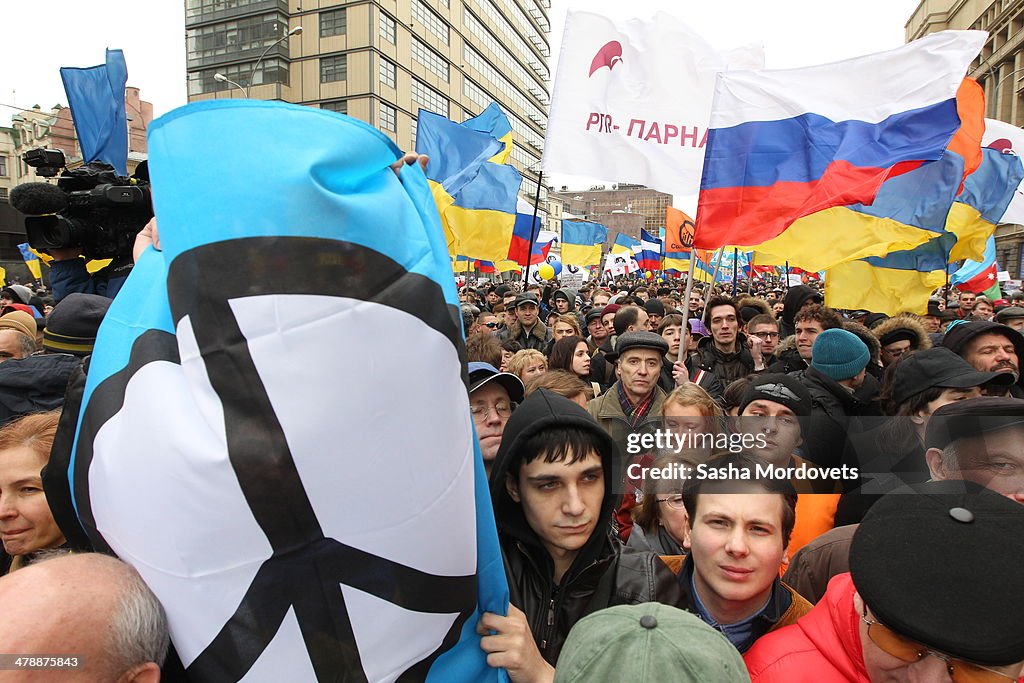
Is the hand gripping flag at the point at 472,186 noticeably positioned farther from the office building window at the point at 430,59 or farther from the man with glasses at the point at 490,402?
the office building window at the point at 430,59

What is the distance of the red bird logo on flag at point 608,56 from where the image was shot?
493 centimetres

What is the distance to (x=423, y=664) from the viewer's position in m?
1.12

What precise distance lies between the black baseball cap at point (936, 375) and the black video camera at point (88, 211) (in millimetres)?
3542

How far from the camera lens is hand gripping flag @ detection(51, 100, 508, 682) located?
0.92 metres

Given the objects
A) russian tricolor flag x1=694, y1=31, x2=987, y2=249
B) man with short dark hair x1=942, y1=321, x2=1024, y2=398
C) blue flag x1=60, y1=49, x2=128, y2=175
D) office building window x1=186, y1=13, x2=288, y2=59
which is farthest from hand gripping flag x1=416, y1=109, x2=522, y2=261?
office building window x1=186, y1=13, x2=288, y2=59

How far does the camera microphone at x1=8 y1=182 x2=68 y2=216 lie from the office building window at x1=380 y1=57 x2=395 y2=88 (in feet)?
122

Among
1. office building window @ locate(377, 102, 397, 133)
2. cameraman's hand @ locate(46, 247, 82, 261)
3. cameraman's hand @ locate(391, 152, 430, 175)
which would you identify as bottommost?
cameraman's hand @ locate(46, 247, 82, 261)

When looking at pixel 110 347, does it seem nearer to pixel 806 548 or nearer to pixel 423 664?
pixel 423 664

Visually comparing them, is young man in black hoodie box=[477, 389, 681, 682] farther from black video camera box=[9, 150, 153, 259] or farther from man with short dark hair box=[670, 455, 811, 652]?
black video camera box=[9, 150, 153, 259]

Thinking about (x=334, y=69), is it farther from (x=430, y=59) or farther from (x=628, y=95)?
(x=628, y=95)

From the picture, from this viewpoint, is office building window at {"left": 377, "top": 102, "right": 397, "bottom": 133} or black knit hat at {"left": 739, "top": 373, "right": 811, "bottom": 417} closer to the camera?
black knit hat at {"left": 739, "top": 373, "right": 811, "bottom": 417}

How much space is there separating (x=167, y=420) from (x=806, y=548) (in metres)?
1.88

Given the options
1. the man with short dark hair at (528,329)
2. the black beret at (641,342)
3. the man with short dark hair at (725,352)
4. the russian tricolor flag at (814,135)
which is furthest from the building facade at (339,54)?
the black beret at (641,342)

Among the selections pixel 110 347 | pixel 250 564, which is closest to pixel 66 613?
pixel 250 564
